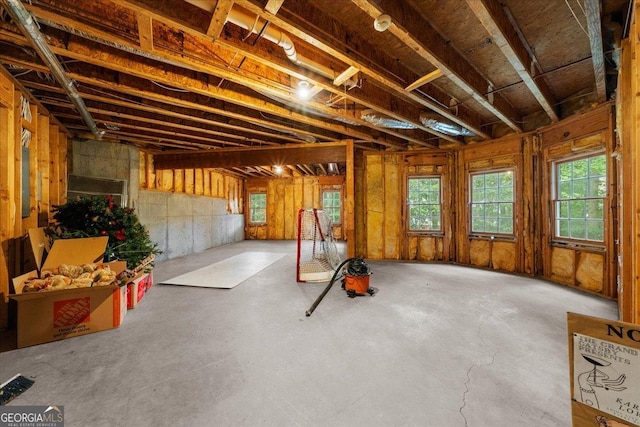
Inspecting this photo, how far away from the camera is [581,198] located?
347 centimetres

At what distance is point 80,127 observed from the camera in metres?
3.93

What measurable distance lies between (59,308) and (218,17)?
2923 millimetres

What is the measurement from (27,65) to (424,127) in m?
4.92

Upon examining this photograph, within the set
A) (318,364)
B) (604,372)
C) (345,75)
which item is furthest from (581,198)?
(318,364)

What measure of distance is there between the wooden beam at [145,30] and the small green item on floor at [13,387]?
267cm

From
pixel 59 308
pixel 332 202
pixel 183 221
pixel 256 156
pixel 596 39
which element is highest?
pixel 596 39

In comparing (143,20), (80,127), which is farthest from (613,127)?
(80,127)

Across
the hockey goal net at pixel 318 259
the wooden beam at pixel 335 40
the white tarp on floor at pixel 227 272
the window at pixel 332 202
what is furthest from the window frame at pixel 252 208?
the wooden beam at pixel 335 40

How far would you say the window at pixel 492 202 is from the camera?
4.48 metres

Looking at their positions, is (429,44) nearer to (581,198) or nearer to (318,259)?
(581,198)

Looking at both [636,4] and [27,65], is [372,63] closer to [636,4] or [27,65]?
[636,4]

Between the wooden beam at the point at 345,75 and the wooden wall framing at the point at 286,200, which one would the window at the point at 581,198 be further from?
the wooden wall framing at the point at 286,200

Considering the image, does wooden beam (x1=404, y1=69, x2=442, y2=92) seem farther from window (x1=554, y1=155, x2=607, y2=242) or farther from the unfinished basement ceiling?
window (x1=554, y1=155, x2=607, y2=242)

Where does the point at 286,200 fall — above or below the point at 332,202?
above
